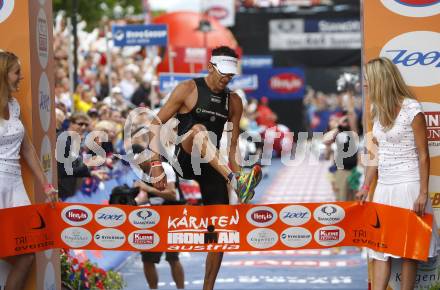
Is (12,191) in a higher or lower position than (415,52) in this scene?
lower

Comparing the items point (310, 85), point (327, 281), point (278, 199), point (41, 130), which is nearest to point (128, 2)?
point (310, 85)

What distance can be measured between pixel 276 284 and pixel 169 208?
3.76m

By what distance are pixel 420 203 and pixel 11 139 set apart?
3324mm

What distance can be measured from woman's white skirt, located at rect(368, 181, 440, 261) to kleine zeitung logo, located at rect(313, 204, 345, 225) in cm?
34

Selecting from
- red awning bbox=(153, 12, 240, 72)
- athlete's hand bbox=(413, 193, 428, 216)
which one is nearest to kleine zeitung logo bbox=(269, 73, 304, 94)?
red awning bbox=(153, 12, 240, 72)

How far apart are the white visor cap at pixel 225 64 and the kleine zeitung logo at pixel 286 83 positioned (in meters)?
28.7

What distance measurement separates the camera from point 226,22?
38469mm

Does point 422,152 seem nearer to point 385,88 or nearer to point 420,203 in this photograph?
point 420,203

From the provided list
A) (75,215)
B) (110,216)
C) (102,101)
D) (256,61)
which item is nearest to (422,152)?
(110,216)

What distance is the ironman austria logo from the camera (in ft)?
27.4

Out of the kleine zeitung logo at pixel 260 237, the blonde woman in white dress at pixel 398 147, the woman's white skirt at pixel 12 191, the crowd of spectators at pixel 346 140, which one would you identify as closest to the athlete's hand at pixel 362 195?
the blonde woman in white dress at pixel 398 147

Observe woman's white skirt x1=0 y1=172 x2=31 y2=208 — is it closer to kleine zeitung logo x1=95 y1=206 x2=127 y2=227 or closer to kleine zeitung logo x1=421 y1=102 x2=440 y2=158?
kleine zeitung logo x1=95 y1=206 x2=127 y2=227

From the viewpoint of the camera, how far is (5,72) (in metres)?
7.86

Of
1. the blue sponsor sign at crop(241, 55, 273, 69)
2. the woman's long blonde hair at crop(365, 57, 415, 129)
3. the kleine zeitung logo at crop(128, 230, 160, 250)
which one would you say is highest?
the woman's long blonde hair at crop(365, 57, 415, 129)
